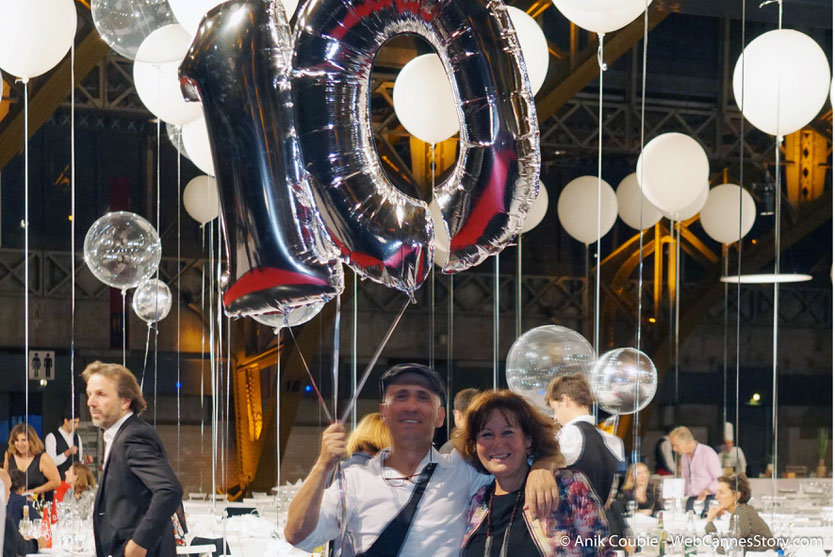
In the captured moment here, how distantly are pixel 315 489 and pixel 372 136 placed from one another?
760mm

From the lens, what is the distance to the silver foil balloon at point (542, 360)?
477 cm

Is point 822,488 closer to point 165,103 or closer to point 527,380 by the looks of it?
point 527,380

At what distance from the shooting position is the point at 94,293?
1311 centimetres

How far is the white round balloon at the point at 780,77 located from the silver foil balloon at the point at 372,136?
2146 millimetres

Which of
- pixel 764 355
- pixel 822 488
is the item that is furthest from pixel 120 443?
pixel 764 355

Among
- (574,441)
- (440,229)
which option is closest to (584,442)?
(574,441)

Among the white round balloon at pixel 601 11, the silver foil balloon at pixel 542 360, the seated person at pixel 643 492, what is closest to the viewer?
the white round balloon at pixel 601 11

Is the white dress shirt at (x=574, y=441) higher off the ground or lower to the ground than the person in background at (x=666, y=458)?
higher

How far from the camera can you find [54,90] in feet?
26.4

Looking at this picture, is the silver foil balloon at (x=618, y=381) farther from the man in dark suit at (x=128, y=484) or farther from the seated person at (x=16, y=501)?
the seated person at (x=16, y=501)

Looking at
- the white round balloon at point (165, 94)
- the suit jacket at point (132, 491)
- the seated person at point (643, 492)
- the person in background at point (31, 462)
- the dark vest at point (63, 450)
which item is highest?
the white round balloon at point (165, 94)

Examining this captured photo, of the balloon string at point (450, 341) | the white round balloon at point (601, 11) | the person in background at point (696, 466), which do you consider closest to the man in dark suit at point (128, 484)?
the balloon string at point (450, 341)

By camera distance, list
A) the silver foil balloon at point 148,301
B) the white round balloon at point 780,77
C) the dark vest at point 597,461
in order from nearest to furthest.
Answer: the dark vest at point 597,461 < the white round balloon at point 780,77 < the silver foil balloon at point 148,301

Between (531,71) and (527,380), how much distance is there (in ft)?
4.42
